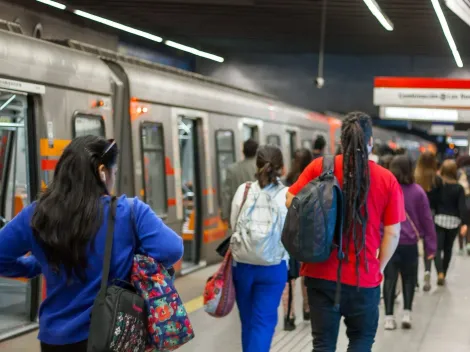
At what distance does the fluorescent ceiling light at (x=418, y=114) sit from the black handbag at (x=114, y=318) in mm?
11882

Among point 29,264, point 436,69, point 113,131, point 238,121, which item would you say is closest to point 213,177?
point 238,121

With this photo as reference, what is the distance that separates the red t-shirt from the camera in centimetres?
427

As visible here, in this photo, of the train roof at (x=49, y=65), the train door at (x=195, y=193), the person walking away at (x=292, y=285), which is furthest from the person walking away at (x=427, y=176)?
the train roof at (x=49, y=65)

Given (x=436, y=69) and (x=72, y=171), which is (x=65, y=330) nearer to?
(x=72, y=171)

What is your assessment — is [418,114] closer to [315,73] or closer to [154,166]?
[315,73]

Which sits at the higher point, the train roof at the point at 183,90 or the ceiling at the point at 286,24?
the ceiling at the point at 286,24

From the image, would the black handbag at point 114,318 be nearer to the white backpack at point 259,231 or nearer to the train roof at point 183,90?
the white backpack at point 259,231

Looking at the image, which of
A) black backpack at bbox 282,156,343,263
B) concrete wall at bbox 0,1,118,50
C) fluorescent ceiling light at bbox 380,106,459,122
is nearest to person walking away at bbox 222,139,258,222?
black backpack at bbox 282,156,343,263

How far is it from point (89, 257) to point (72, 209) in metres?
0.18

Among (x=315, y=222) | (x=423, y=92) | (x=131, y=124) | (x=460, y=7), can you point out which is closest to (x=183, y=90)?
(x=131, y=124)

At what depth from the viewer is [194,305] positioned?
27.3 ft

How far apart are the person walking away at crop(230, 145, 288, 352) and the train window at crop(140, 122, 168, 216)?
148 inches

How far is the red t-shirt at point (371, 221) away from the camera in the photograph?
427 cm

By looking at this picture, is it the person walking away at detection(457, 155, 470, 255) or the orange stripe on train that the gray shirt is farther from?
the person walking away at detection(457, 155, 470, 255)
